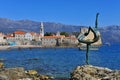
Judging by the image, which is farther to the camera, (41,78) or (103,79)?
(41,78)

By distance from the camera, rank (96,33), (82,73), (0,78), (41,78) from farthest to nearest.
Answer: (96,33) → (41,78) → (82,73) → (0,78)

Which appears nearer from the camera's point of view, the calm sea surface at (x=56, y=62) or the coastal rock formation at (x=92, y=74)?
the coastal rock formation at (x=92, y=74)

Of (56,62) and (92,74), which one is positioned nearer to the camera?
(92,74)

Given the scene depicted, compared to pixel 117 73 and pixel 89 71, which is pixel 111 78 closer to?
pixel 117 73

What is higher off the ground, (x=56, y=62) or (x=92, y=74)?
(x=92, y=74)

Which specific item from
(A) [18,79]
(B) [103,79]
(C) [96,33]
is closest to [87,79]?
(B) [103,79]

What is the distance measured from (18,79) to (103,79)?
734 cm

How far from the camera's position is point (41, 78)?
37.9 m

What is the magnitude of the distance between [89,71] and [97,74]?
95 centimetres

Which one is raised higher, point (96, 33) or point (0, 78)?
point (96, 33)

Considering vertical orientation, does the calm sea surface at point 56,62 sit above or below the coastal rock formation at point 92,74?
below

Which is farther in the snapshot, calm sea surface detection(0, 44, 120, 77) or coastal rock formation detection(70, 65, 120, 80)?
calm sea surface detection(0, 44, 120, 77)

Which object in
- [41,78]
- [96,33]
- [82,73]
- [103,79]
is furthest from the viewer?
[96,33]

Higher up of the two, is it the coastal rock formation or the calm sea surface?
the coastal rock formation
